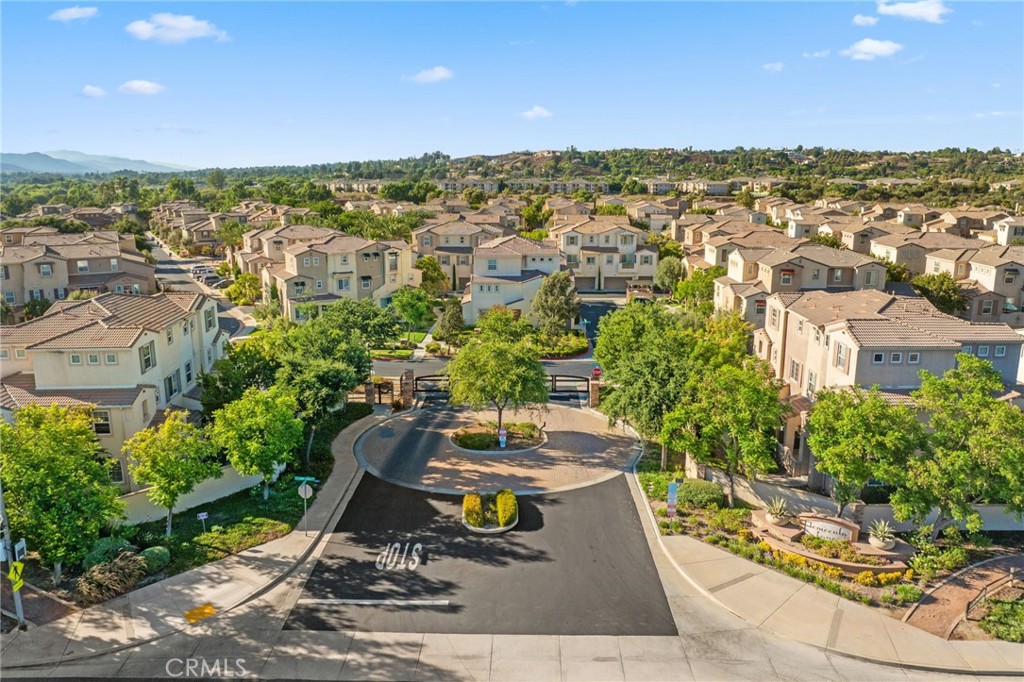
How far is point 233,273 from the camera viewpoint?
87.2m

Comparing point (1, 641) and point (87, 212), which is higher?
point (87, 212)

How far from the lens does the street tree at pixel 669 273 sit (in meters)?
75.8

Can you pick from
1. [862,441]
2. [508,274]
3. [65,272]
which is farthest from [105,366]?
Answer: [65,272]

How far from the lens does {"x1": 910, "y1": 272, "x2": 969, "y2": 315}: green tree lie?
60250mm

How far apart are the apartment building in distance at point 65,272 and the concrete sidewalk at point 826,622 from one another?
2525 inches

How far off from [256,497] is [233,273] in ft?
216

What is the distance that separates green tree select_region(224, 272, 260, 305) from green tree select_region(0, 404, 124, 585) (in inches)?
2008

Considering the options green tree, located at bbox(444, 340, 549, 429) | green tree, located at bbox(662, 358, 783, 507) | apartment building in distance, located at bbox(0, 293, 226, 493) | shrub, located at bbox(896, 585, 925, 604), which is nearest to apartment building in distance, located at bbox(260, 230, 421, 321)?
apartment building in distance, located at bbox(0, 293, 226, 493)

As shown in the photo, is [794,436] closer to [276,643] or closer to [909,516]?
[909,516]

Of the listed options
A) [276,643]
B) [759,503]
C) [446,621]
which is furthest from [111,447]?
[759,503]

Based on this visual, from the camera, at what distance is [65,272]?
219 ft

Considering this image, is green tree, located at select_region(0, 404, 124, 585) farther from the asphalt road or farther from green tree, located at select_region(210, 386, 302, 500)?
the asphalt road

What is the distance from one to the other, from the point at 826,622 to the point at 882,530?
19.3ft

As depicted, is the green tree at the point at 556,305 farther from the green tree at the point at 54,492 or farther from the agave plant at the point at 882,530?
the green tree at the point at 54,492
